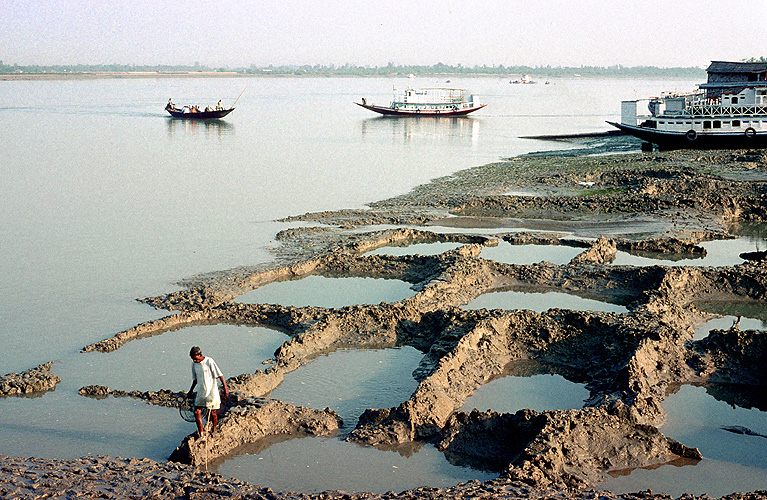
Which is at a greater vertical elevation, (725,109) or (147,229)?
(725,109)

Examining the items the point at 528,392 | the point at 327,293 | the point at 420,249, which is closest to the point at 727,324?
the point at 528,392

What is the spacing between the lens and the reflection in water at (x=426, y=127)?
47719mm

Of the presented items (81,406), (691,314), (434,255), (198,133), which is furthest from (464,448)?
(198,133)

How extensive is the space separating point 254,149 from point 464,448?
109 ft

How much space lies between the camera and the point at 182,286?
14.6 meters

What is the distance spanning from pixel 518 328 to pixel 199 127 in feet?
151

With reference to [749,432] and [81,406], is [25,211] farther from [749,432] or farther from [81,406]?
[749,432]

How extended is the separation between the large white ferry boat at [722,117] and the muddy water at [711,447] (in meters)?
26.4

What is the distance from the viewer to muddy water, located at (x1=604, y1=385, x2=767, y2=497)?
761cm

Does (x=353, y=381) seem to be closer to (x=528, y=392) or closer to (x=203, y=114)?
(x=528, y=392)

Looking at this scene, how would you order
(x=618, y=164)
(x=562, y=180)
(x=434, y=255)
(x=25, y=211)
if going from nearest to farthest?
(x=434, y=255)
(x=25, y=211)
(x=562, y=180)
(x=618, y=164)

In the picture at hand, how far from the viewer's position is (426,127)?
180 ft

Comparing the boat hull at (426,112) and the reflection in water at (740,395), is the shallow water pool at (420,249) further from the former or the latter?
the boat hull at (426,112)

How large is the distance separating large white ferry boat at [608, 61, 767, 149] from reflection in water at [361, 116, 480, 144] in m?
12.2
